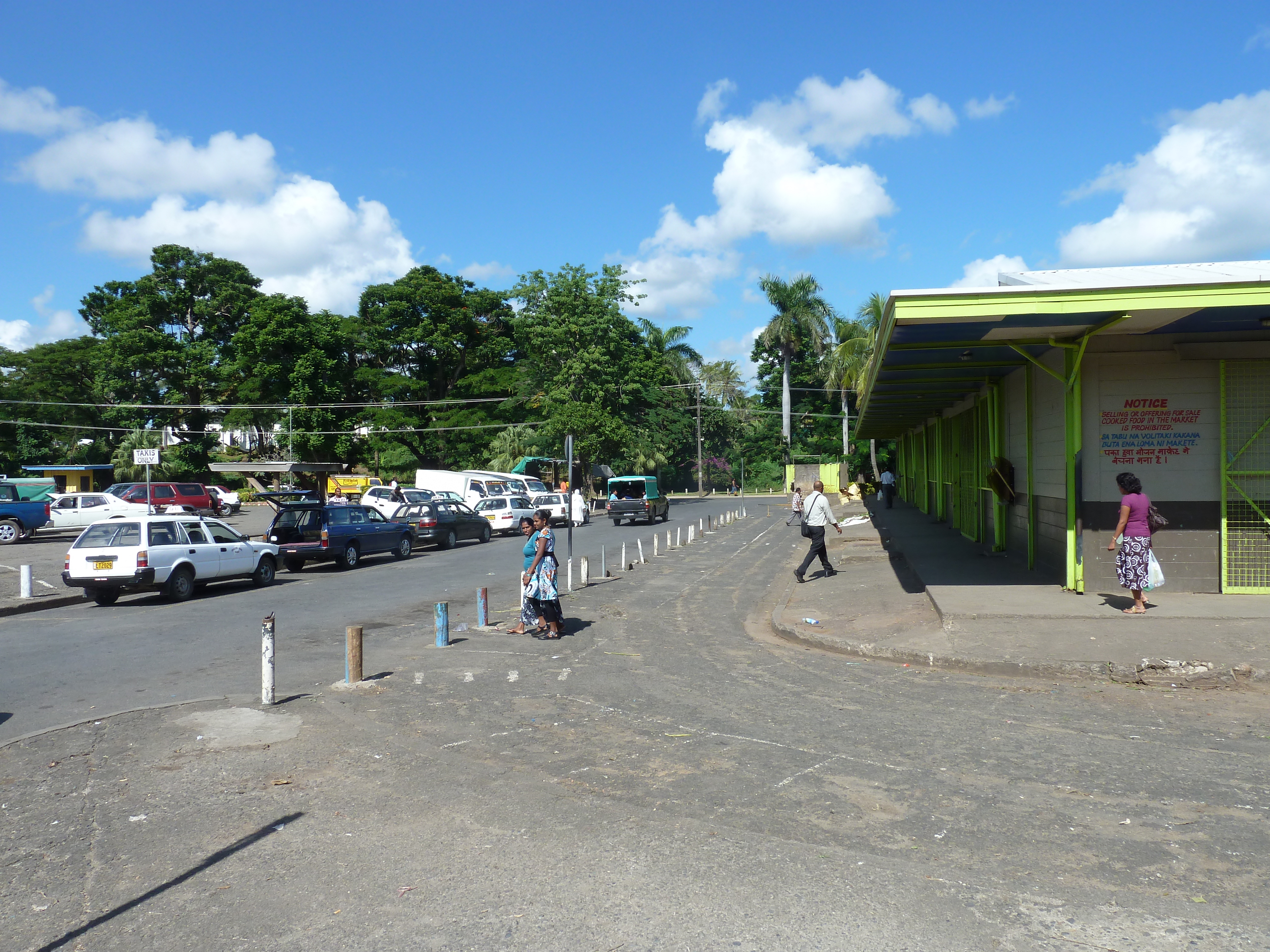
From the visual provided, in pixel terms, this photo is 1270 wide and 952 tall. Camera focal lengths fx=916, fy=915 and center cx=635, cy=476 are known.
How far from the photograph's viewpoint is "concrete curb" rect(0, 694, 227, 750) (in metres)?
7.35

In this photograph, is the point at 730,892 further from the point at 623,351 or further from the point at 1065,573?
the point at 623,351

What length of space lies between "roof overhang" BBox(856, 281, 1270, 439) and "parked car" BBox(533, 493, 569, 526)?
909 inches

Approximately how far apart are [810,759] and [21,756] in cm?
588

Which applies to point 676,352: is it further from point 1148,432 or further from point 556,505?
point 1148,432

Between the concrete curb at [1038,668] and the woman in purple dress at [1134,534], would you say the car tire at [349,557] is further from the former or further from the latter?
the woman in purple dress at [1134,534]

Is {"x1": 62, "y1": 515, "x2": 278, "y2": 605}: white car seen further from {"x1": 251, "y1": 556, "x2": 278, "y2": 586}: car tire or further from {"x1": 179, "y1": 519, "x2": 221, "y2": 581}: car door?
{"x1": 251, "y1": 556, "x2": 278, "y2": 586}: car tire

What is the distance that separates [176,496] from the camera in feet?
127

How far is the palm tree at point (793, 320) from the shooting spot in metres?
68.8

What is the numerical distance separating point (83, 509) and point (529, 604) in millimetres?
28645

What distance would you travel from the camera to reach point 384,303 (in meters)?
64.7

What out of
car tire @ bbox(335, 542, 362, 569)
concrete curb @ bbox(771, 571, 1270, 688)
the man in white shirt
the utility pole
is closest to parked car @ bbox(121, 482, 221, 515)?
car tire @ bbox(335, 542, 362, 569)

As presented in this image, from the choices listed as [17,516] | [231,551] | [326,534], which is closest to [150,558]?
[231,551]

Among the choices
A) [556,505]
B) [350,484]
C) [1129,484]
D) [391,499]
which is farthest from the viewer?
[350,484]

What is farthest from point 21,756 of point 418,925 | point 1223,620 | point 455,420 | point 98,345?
point 98,345
